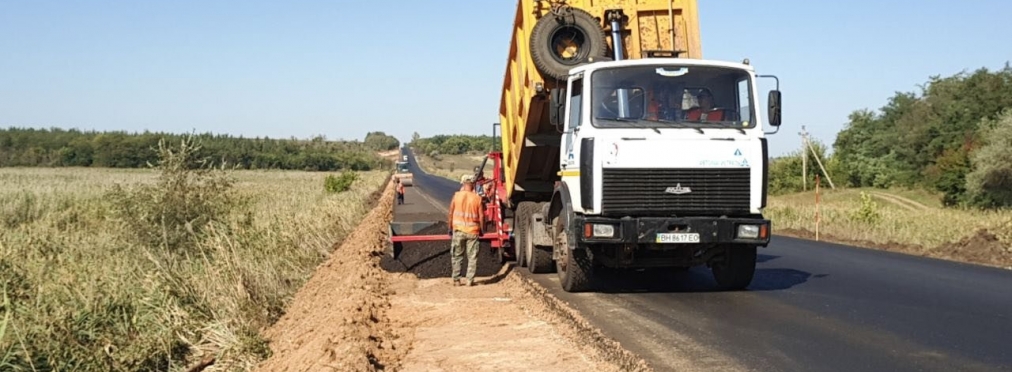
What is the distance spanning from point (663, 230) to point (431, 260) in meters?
5.26

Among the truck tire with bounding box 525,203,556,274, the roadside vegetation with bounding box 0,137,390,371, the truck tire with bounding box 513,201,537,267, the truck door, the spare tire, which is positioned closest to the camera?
the roadside vegetation with bounding box 0,137,390,371

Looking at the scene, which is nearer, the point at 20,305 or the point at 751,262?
the point at 20,305

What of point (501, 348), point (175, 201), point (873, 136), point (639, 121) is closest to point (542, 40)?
point (639, 121)

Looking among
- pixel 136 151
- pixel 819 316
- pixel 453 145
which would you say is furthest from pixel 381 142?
pixel 819 316

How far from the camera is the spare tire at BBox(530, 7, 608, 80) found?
35.4ft

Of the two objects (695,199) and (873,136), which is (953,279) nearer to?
(695,199)

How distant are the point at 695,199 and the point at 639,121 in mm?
1012

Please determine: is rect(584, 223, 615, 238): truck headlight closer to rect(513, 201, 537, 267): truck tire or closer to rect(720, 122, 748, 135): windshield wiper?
rect(720, 122, 748, 135): windshield wiper

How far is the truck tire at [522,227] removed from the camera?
12.6 m

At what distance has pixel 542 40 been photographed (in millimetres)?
10930

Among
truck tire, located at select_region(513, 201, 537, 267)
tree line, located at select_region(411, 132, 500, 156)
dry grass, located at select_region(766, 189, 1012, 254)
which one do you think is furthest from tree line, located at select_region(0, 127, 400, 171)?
truck tire, located at select_region(513, 201, 537, 267)

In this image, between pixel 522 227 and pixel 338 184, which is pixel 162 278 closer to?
pixel 522 227

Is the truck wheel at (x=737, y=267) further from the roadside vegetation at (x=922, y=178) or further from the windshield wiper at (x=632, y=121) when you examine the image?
the roadside vegetation at (x=922, y=178)

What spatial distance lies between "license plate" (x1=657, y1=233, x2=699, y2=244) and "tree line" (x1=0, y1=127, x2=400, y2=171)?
6325 centimetres
